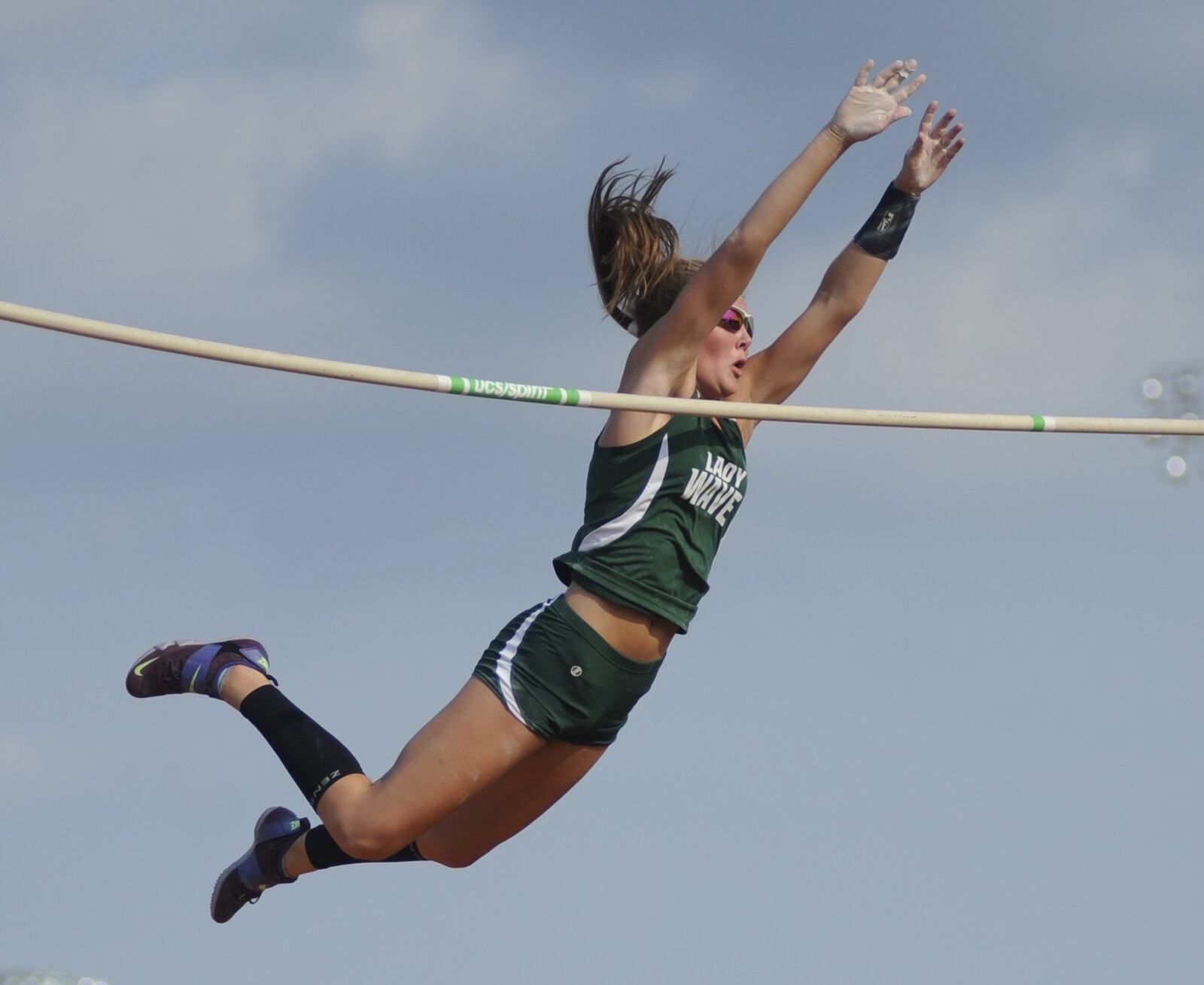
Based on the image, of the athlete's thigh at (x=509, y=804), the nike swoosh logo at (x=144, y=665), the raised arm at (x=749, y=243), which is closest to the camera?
the raised arm at (x=749, y=243)

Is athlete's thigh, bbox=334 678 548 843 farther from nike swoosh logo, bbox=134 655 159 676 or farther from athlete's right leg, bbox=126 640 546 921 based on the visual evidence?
nike swoosh logo, bbox=134 655 159 676

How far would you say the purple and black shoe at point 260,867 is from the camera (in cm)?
931

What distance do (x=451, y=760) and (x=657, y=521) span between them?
126 centimetres

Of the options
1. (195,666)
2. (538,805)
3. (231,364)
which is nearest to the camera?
(231,364)

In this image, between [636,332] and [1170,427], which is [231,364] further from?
[1170,427]

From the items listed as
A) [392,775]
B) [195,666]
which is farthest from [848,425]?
[195,666]

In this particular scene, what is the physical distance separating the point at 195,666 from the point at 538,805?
1783 millimetres

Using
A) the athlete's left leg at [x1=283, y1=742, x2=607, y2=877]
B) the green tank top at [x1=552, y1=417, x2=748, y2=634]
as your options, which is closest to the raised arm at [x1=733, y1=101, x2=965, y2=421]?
the green tank top at [x1=552, y1=417, x2=748, y2=634]

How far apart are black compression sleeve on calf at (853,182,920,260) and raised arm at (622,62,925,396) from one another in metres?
0.89

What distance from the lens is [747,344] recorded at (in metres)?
8.53

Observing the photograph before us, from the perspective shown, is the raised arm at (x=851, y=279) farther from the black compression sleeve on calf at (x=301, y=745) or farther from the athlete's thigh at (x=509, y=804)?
the black compression sleeve on calf at (x=301, y=745)

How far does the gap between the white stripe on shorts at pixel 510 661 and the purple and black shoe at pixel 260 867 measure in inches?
73.1

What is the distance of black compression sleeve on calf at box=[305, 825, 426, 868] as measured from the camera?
8.75 meters

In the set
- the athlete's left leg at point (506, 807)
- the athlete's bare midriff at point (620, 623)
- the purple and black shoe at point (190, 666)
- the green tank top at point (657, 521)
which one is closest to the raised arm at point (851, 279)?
the green tank top at point (657, 521)
